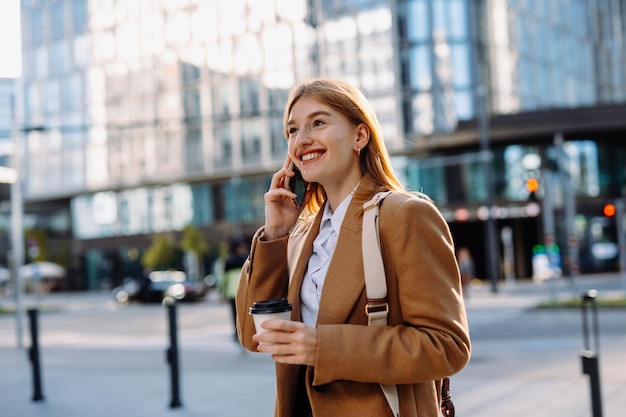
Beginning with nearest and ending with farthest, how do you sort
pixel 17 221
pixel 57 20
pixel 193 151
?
pixel 17 221
pixel 193 151
pixel 57 20

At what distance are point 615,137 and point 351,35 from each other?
54.5 ft

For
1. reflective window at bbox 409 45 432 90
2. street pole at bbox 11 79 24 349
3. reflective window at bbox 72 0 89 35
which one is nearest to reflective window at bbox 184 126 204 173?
reflective window at bbox 72 0 89 35

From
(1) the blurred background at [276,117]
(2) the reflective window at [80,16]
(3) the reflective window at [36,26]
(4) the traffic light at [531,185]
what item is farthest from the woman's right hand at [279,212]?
(3) the reflective window at [36,26]

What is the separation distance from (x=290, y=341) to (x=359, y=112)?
2.36 feet

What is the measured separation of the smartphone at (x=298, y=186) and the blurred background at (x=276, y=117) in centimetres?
2770

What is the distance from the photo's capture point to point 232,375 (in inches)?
390

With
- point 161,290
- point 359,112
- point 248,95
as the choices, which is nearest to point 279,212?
point 359,112

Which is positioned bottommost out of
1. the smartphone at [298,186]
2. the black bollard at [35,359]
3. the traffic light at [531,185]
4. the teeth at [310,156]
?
the black bollard at [35,359]

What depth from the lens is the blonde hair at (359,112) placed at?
7.23 ft

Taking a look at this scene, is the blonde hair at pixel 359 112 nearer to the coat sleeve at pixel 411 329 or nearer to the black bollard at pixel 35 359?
the coat sleeve at pixel 411 329

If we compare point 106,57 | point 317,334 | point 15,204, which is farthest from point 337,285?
point 106,57

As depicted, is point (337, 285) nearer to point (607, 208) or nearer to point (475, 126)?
point (607, 208)

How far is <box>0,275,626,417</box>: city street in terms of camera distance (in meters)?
7.58

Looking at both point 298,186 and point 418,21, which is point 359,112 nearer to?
point 298,186
